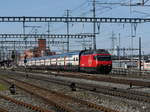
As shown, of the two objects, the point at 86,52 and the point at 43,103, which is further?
the point at 86,52

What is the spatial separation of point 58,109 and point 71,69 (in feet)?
132

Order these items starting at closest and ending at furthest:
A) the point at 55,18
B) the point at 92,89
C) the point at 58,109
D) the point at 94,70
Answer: the point at 58,109, the point at 92,89, the point at 55,18, the point at 94,70

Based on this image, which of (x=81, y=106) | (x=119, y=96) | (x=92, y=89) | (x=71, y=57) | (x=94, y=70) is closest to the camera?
(x=81, y=106)

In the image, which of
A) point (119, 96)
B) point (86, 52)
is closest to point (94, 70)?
point (86, 52)

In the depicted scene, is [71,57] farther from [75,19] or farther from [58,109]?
[58,109]

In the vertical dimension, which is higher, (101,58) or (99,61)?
(101,58)

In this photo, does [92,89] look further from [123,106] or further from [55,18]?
[55,18]

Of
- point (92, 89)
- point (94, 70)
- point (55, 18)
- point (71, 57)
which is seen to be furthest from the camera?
point (71, 57)

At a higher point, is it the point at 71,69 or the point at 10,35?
the point at 10,35

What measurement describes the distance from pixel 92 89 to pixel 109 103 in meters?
6.90

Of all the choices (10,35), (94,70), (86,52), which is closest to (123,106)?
(94,70)

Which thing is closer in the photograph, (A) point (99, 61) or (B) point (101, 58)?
(A) point (99, 61)

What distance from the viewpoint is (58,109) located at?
520 inches

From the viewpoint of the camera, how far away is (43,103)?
610 inches
